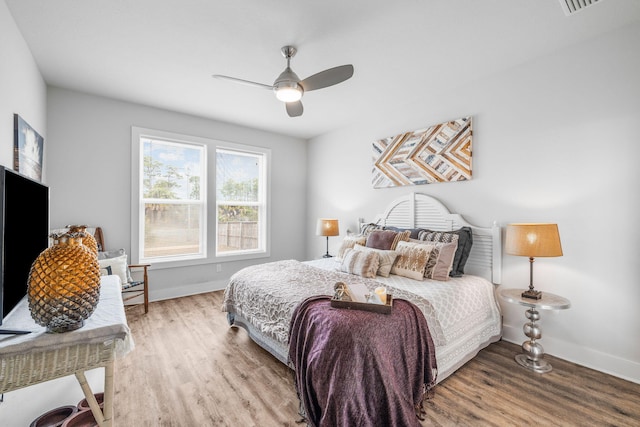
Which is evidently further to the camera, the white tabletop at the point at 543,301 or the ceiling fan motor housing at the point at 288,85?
the ceiling fan motor housing at the point at 288,85

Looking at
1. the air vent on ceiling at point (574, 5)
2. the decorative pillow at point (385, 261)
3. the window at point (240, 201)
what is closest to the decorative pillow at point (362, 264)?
the decorative pillow at point (385, 261)

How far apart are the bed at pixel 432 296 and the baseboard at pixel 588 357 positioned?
18 centimetres

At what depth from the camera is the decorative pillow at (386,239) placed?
321cm

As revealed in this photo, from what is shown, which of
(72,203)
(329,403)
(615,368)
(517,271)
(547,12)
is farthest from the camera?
(72,203)

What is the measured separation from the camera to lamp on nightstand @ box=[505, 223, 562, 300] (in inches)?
89.8

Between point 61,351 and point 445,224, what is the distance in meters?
3.31

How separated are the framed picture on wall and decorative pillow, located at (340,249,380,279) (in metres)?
2.84

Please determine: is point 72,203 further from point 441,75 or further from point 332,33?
point 441,75

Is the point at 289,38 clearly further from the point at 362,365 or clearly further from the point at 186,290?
the point at 186,290

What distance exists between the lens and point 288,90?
7.81ft

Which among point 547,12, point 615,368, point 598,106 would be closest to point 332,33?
point 547,12

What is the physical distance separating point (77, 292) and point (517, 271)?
330 centimetres

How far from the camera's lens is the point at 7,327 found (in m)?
1.02

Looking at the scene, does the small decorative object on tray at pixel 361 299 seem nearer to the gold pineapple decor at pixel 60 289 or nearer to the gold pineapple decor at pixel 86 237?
the gold pineapple decor at pixel 60 289
